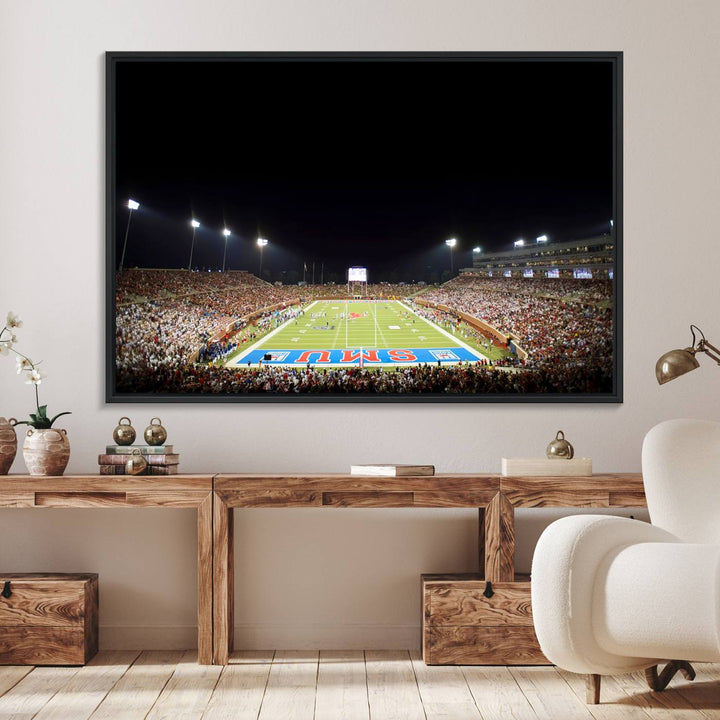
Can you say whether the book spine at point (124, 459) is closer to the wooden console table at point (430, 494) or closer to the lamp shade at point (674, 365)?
the wooden console table at point (430, 494)

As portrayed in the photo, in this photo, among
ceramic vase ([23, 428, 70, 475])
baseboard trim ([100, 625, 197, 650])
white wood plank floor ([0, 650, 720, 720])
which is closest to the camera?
white wood plank floor ([0, 650, 720, 720])

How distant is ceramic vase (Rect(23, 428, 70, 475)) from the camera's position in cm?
339

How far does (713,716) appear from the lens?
2.76 metres

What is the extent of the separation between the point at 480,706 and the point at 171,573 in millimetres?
1434

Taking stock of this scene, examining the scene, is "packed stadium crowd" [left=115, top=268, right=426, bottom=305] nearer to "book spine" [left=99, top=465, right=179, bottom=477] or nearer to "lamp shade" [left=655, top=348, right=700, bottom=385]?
"book spine" [left=99, top=465, right=179, bottom=477]

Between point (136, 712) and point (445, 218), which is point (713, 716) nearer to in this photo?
point (136, 712)

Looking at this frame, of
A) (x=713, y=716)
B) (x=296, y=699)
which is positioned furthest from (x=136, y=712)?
(x=713, y=716)

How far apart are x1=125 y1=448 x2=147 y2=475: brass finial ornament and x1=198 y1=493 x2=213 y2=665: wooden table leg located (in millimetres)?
267

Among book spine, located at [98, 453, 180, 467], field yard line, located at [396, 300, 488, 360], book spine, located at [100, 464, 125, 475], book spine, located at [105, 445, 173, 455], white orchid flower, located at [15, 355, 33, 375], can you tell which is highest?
field yard line, located at [396, 300, 488, 360]

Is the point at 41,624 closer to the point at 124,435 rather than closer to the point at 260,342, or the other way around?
the point at 124,435

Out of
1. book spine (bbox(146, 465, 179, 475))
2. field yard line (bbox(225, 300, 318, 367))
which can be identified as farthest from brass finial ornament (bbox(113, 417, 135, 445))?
field yard line (bbox(225, 300, 318, 367))

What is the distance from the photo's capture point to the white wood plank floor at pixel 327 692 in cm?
279

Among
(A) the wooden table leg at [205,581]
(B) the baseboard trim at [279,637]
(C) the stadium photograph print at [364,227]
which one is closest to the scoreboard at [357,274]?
(C) the stadium photograph print at [364,227]

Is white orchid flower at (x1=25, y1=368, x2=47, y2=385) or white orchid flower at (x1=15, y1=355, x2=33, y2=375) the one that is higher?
white orchid flower at (x1=15, y1=355, x2=33, y2=375)
